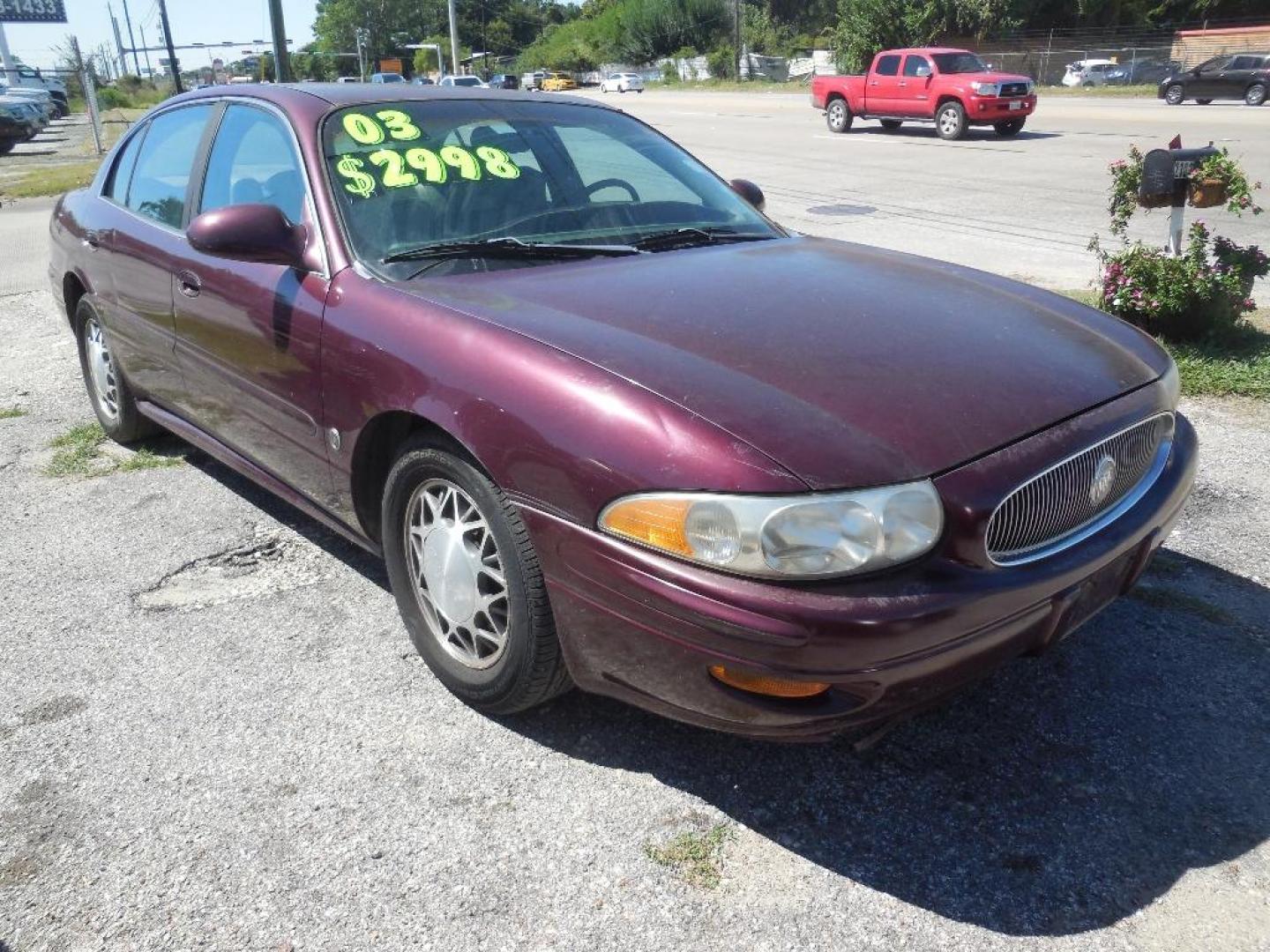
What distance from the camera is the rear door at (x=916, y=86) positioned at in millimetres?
22156

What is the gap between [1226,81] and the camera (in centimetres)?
2814

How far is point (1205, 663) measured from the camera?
3.05m

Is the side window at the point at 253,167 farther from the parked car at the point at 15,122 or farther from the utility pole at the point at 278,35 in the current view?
the parked car at the point at 15,122

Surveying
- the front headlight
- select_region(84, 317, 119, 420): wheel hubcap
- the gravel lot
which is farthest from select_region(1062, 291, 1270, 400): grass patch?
select_region(84, 317, 119, 420): wheel hubcap

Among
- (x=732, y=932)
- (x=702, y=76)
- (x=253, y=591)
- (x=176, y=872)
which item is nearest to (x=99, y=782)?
(x=176, y=872)

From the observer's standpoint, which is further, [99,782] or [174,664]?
[174,664]

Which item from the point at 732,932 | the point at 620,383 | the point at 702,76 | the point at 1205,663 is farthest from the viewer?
the point at 702,76

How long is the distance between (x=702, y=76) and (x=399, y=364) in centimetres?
6919

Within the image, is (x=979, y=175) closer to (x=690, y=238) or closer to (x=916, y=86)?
(x=916, y=86)

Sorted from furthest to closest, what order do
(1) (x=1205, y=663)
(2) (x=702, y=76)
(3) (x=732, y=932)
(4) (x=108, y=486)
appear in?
1. (2) (x=702, y=76)
2. (4) (x=108, y=486)
3. (1) (x=1205, y=663)
4. (3) (x=732, y=932)

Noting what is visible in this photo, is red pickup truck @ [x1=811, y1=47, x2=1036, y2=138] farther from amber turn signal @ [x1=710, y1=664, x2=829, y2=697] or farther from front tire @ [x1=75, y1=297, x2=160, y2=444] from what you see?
amber turn signal @ [x1=710, y1=664, x2=829, y2=697]

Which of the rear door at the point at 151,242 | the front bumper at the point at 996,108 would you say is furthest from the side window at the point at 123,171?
the front bumper at the point at 996,108

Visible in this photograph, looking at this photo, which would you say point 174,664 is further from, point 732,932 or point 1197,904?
point 1197,904

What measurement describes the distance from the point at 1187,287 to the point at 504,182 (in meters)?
4.05
